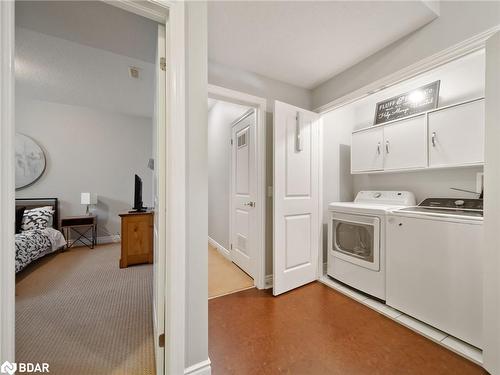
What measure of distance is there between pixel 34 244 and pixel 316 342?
372 centimetres

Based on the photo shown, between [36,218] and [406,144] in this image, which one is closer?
[406,144]

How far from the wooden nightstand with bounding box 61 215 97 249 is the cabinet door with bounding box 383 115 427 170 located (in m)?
4.77

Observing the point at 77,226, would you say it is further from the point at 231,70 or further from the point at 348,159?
the point at 348,159

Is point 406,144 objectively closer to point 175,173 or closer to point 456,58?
point 456,58

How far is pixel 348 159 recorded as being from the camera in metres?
2.94

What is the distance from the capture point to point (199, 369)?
3.76ft

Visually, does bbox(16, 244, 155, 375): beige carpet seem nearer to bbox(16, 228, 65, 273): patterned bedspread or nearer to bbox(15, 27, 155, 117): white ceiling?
bbox(16, 228, 65, 273): patterned bedspread

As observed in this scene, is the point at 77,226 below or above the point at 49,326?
above

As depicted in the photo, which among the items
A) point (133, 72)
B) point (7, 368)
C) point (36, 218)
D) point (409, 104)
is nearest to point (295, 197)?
point (409, 104)

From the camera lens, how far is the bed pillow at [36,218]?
3.30 m

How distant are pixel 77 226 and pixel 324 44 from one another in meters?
4.93

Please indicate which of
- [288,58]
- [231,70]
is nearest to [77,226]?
[231,70]

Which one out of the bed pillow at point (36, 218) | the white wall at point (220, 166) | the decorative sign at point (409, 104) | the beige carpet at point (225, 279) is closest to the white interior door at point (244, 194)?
the beige carpet at point (225, 279)

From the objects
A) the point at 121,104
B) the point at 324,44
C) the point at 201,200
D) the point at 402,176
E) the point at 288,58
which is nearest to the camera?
the point at 201,200
